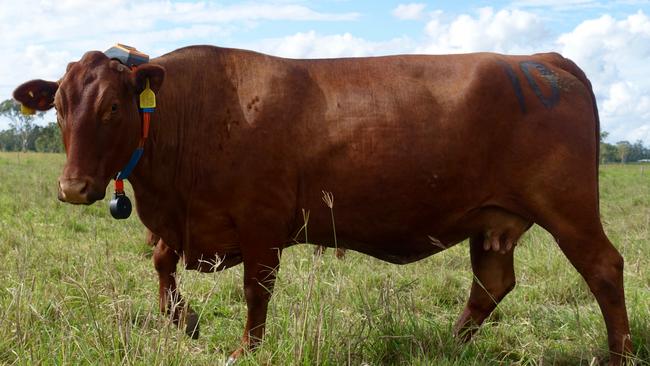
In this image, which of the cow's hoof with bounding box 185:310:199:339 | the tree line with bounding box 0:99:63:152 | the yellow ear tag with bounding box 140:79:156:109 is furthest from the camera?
the tree line with bounding box 0:99:63:152

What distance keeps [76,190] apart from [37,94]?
1.05 meters

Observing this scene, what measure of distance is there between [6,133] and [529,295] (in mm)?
103945

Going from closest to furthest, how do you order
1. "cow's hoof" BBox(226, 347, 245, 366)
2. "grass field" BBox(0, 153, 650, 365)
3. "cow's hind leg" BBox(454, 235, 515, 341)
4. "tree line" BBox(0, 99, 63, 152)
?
1. "grass field" BBox(0, 153, 650, 365)
2. "cow's hoof" BBox(226, 347, 245, 366)
3. "cow's hind leg" BBox(454, 235, 515, 341)
4. "tree line" BBox(0, 99, 63, 152)

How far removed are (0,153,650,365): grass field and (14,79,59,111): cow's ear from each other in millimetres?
934

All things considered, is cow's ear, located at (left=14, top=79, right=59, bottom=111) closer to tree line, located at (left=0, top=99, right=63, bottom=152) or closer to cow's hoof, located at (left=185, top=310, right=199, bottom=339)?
cow's hoof, located at (left=185, top=310, right=199, bottom=339)

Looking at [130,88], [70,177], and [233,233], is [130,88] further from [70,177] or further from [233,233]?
[233,233]

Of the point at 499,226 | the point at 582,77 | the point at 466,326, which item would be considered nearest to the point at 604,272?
the point at 499,226

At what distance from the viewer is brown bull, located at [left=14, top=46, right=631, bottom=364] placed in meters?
3.89

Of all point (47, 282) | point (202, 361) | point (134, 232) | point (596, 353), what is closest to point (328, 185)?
point (202, 361)

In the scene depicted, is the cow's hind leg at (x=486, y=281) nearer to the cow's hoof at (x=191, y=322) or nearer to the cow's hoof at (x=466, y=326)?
the cow's hoof at (x=466, y=326)

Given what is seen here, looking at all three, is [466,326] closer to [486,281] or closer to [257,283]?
[486,281]

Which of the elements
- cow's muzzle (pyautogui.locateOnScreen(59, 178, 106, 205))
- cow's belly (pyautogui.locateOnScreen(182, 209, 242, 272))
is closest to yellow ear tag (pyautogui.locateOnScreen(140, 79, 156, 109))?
cow's muzzle (pyautogui.locateOnScreen(59, 178, 106, 205))

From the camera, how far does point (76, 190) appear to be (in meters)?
3.49

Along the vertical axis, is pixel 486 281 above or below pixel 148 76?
below
